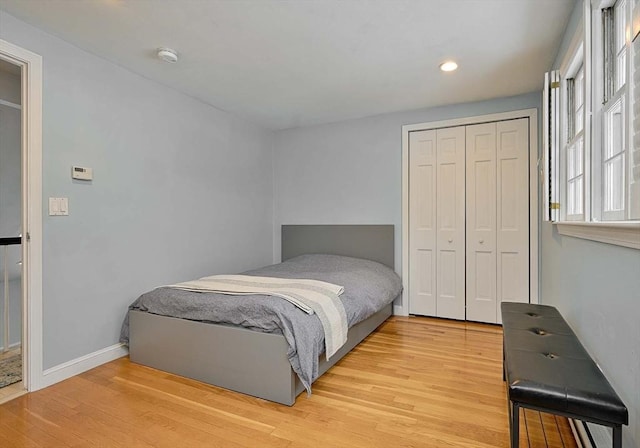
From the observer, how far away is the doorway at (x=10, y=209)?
9.89ft

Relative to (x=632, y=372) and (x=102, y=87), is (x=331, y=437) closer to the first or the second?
(x=632, y=372)

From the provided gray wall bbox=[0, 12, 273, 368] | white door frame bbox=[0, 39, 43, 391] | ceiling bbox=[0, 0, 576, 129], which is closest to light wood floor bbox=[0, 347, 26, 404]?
white door frame bbox=[0, 39, 43, 391]

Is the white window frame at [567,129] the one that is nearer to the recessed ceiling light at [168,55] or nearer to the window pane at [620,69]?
the window pane at [620,69]

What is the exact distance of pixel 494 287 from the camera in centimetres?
360

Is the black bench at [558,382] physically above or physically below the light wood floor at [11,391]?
above

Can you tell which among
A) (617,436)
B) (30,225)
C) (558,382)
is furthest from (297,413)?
(30,225)

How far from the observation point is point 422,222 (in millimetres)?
3910

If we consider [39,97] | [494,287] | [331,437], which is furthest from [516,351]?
[39,97]

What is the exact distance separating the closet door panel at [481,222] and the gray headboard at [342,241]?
33.7 inches

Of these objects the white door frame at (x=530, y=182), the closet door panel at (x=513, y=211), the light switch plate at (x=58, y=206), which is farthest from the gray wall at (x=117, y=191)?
the closet door panel at (x=513, y=211)

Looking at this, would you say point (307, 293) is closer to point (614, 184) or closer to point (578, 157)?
point (614, 184)

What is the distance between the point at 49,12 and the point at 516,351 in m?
3.16

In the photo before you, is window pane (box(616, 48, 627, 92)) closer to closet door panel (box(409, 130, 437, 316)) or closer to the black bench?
the black bench

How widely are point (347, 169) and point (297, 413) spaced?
2942mm
